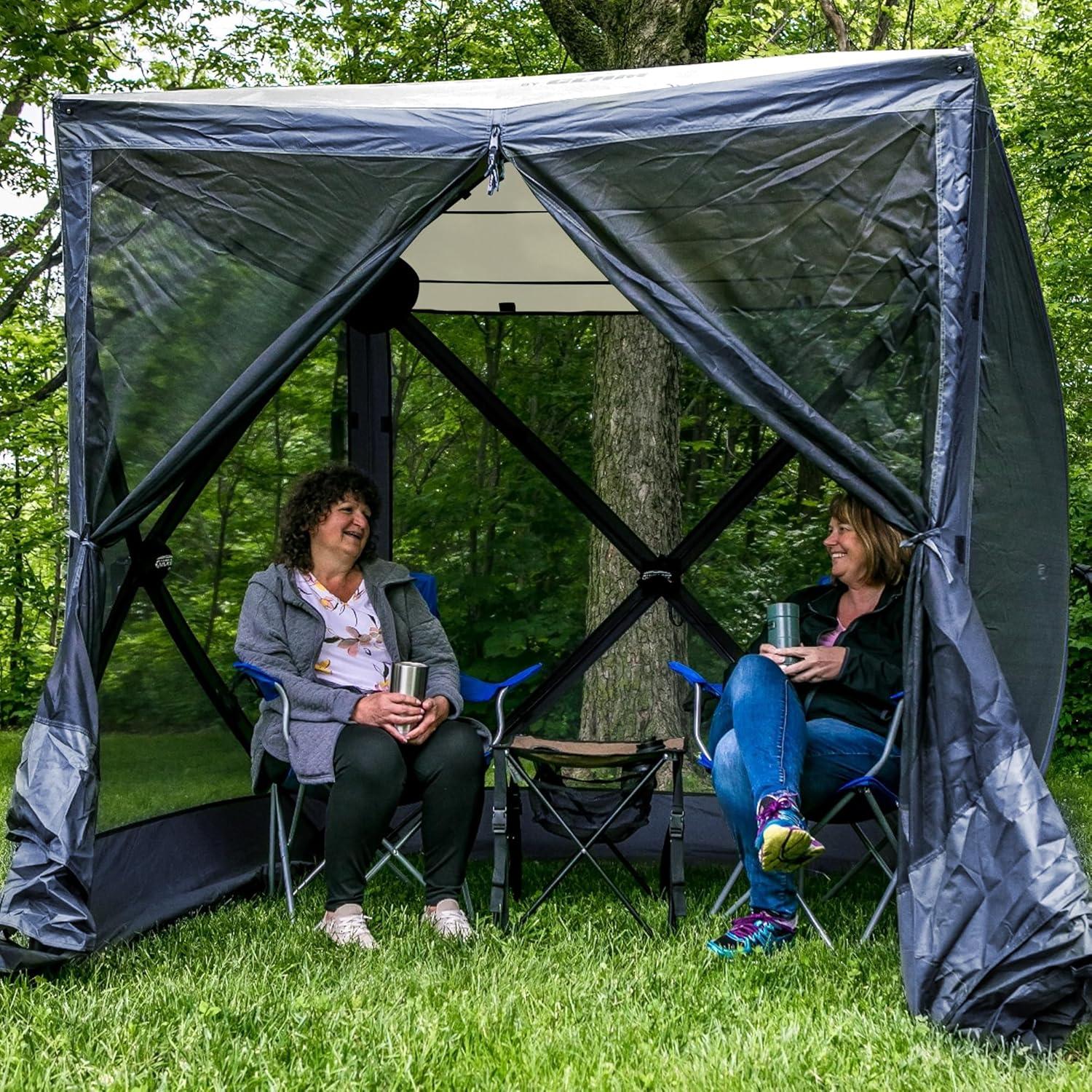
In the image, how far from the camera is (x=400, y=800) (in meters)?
2.98

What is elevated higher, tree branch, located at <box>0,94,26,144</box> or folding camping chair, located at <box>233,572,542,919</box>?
tree branch, located at <box>0,94,26,144</box>

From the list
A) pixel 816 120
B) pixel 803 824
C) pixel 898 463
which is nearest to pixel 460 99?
pixel 816 120

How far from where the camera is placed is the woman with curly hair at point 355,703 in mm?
2908

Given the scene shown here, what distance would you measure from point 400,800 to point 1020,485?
1.69 metres

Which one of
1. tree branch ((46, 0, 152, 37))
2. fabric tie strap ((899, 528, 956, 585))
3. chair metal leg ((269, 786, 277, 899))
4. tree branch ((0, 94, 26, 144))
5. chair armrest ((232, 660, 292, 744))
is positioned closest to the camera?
fabric tie strap ((899, 528, 956, 585))

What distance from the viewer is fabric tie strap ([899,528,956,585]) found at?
2.32m

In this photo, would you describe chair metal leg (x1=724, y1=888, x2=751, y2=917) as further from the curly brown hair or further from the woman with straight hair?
the curly brown hair

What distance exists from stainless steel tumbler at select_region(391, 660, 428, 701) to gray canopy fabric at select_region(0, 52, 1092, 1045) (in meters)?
0.73

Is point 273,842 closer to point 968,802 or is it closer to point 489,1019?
point 489,1019

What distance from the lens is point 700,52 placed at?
5070mm

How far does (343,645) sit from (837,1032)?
1659 millimetres

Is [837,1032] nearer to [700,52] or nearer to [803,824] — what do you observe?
[803,824]

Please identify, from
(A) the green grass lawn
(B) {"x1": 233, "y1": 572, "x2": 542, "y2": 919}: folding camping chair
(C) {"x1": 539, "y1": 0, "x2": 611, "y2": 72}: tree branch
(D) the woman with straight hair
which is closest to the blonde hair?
(D) the woman with straight hair

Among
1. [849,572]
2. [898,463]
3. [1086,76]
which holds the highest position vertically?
[1086,76]
